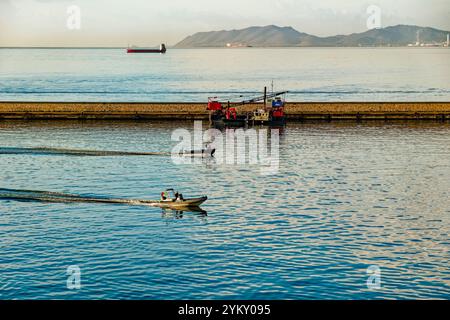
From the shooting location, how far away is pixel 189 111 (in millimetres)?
156000

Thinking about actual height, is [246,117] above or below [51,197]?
above

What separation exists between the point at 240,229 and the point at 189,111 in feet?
302

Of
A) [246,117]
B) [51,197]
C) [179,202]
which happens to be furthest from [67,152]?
[246,117]

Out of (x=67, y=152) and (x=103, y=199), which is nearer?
(x=103, y=199)

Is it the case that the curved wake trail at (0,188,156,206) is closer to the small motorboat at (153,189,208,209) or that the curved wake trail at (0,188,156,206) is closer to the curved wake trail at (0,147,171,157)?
the small motorboat at (153,189,208,209)

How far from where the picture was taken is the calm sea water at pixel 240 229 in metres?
51.6

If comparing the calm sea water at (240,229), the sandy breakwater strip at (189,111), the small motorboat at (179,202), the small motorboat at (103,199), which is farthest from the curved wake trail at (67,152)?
the sandy breakwater strip at (189,111)

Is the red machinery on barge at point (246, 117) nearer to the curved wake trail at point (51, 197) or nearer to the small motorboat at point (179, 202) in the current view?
the curved wake trail at point (51, 197)

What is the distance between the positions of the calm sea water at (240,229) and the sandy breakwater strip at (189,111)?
38560mm

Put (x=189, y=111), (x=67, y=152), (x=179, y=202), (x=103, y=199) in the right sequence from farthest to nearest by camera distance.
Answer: (x=189, y=111) → (x=67, y=152) → (x=103, y=199) → (x=179, y=202)

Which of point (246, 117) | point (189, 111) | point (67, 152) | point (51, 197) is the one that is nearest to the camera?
point (51, 197)

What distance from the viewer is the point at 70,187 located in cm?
8494

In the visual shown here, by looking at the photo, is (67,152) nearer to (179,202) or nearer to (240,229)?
(179,202)

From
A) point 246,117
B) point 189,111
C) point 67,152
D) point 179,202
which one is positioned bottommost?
point 179,202
